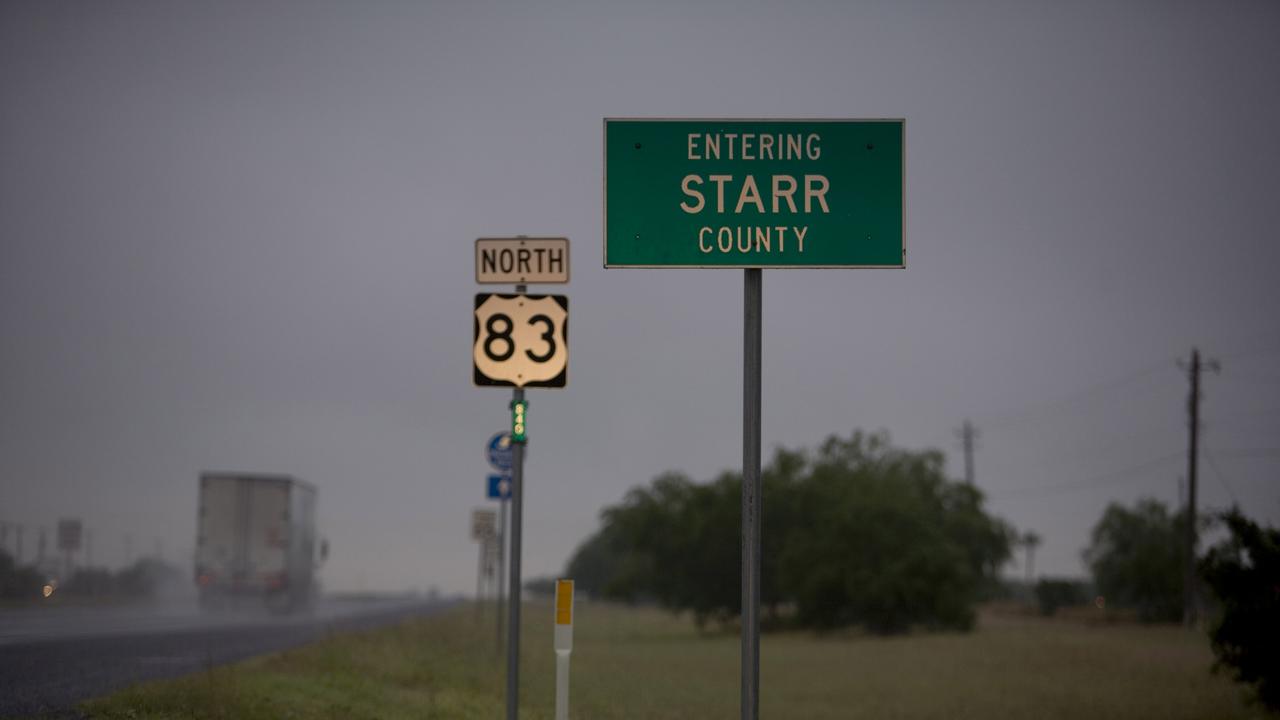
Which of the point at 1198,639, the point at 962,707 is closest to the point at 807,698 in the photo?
the point at 962,707

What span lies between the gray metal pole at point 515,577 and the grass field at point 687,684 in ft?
11.7

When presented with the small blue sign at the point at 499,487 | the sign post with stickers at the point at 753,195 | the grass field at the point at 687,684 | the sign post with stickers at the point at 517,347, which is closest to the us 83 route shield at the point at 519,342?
the sign post with stickers at the point at 517,347

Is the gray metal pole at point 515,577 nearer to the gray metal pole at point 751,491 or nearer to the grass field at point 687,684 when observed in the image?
the gray metal pole at point 751,491

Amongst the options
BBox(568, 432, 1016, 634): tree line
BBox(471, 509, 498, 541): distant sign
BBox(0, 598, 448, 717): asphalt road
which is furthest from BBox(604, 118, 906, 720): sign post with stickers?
BBox(568, 432, 1016, 634): tree line

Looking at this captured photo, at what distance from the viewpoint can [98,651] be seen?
1922 cm

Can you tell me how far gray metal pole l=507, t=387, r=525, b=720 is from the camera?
33.0 ft

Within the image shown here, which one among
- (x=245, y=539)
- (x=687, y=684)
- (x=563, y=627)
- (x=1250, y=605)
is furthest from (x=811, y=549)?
(x=563, y=627)

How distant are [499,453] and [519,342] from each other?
41.0ft

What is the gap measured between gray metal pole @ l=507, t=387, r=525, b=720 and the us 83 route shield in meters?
0.19

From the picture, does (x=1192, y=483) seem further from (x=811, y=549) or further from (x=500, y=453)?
(x=500, y=453)

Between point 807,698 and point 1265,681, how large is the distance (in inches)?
302

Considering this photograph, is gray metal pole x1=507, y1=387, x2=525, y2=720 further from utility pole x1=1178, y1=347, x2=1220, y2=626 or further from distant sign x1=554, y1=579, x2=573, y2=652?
utility pole x1=1178, y1=347, x2=1220, y2=626

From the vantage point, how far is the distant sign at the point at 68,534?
3881cm

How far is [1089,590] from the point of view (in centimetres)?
10794
